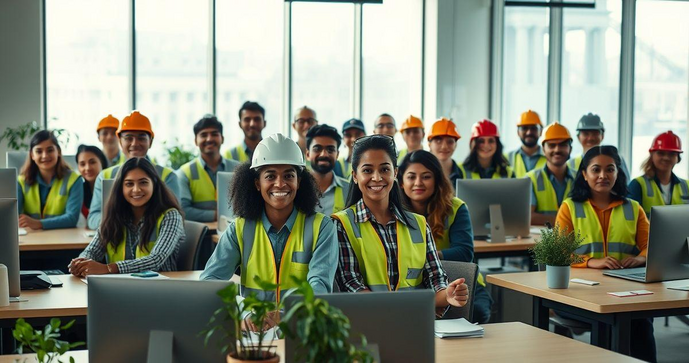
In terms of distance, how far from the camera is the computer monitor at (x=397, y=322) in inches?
82.7

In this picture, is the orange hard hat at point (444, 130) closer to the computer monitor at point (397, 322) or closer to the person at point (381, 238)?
the person at point (381, 238)

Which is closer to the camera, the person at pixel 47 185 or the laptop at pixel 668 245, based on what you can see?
the laptop at pixel 668 245

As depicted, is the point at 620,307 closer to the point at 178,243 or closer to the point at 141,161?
the point at 178,243

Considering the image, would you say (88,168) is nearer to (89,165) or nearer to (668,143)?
(89,165)

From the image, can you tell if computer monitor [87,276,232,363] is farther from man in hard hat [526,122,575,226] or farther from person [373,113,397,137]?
Result: person [373,113,397,137]

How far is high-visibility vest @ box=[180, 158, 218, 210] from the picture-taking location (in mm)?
6691

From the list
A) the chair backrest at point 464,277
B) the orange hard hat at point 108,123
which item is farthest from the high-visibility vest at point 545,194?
the orange hard hat at point 108,123

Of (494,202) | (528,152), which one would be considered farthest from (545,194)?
(528,152)

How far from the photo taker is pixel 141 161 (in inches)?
179

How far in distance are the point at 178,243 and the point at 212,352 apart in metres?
2.48

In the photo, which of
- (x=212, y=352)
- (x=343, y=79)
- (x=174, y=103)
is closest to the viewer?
(x=212, y=352)

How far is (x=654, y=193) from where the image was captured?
657 cm

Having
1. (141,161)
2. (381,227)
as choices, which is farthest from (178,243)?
(381,227)

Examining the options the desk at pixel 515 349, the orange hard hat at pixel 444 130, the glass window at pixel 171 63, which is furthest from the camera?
the glass window at pixel 171 63
